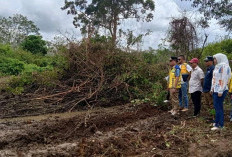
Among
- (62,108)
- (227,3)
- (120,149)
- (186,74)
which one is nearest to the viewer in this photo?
(120,149)

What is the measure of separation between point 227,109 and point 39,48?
23.7 metres

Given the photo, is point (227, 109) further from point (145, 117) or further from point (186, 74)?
point (145, 117)

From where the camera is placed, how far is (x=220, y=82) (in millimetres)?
5699

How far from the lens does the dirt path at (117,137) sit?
15.8 ft

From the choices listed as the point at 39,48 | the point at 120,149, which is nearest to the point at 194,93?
the point at 120,149

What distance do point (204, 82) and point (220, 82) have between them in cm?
134

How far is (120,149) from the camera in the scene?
491 centimetres

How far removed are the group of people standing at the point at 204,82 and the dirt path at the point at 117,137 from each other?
1.43 ft

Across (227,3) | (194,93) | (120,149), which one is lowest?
(120,149)

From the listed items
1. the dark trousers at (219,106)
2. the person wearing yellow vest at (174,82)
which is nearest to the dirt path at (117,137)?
the dark trousers at (219,106)

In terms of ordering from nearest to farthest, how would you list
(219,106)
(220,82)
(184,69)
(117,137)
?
(117,137)
(220,82)
(219,106)
(184,69)

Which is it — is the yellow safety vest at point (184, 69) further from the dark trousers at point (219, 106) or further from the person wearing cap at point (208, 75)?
the dark trousers at point (219, 106)

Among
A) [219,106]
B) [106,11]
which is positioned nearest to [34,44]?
[106,11]

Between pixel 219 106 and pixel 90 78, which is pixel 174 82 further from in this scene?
pixel 90 78
